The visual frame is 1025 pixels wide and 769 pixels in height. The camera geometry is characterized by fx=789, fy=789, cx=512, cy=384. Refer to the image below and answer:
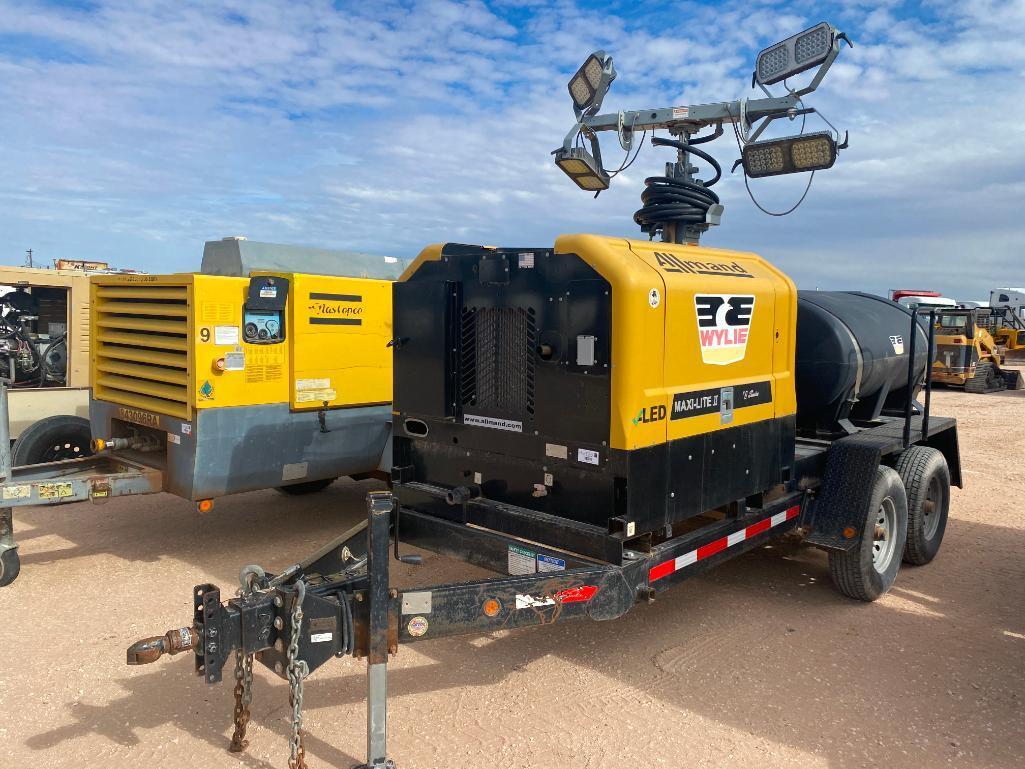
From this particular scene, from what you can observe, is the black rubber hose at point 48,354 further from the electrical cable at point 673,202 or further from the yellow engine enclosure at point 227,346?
the electrical cable at point 673,202

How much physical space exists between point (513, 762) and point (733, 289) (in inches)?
103

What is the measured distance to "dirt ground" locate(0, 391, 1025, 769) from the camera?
3506 mm

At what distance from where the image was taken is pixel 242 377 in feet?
19.0

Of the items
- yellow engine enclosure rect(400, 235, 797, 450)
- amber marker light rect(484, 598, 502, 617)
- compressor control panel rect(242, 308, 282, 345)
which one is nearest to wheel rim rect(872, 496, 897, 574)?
yellow engine enclosure rect(400, 235, 797, 450)

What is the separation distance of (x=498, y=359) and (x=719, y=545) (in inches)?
62.2

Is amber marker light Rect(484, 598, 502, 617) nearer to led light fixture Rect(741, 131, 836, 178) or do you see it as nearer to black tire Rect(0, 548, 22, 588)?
black tire Rect(0, 548, 22, 588)

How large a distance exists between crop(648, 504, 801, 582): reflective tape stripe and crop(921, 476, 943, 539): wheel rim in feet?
5.50

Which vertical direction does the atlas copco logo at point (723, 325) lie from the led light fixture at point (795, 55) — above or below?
below

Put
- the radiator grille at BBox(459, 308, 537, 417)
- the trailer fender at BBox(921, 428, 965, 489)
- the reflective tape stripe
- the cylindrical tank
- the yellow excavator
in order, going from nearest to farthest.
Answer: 1. the reflective tape stripe
2. the radiator grille at BBox(459, 308, 537, 417)
3. the cylindrical tank
4. the trailer fender at BBox(921, 428, 965, 489)
5. the yellow excavator

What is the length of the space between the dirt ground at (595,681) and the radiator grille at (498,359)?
146cm

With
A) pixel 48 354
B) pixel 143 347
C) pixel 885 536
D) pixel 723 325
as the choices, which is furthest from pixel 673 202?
pixel 48 354

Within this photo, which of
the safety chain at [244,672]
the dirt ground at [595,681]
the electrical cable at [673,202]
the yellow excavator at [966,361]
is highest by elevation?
the electrical cable at [673,202]

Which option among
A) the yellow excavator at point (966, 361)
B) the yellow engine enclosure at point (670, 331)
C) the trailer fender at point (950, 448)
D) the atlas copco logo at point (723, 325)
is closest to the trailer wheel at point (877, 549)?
the yellow engine enclosure at point (670, 331)

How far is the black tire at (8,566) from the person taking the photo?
17.6ft
